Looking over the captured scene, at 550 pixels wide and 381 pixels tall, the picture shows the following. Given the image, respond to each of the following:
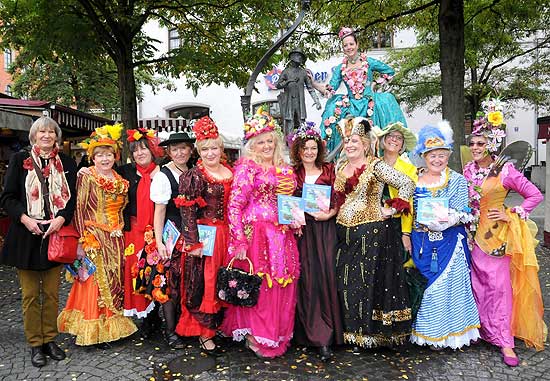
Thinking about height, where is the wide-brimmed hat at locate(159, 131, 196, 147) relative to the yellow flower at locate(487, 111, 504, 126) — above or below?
below

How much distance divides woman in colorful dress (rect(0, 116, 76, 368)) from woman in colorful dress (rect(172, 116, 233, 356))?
1027 millimetres

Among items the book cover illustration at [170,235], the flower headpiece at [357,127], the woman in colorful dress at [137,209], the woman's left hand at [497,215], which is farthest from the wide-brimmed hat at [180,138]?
the woman's left hand at [497,215]

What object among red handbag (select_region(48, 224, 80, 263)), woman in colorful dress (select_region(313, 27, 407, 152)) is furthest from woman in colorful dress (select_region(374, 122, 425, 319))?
red handbag (select_region(48, 224, 80, 263))

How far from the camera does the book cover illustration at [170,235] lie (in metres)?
4.03

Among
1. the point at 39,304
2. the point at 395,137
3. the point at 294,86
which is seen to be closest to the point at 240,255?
the point at 395,137

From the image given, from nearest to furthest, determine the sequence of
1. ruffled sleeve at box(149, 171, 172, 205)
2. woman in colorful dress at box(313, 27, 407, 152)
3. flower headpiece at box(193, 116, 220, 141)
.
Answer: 1. flower headpiece at box(193, 116, 220, 141)
2. ruffled sleeve at box(149, 171, 172, 205)
3. woman in colorful dress at box(313, 27, 407, 152)

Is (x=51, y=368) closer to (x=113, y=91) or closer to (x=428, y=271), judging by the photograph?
(x=428, y=271)

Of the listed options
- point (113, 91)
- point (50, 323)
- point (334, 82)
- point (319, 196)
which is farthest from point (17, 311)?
point (113, 91)

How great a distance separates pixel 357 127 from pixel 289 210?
88cm

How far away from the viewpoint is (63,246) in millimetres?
3809

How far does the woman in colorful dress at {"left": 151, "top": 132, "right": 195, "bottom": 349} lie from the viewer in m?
3.98

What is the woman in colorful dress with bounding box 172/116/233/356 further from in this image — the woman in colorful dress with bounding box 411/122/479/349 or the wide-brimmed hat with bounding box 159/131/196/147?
the woman in colorful dress with bounding box 411/122/479/349

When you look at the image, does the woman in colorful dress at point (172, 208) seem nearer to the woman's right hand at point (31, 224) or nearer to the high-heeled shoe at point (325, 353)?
the woman's right hand at point (31, 224)

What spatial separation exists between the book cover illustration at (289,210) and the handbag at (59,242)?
5.65 feet
